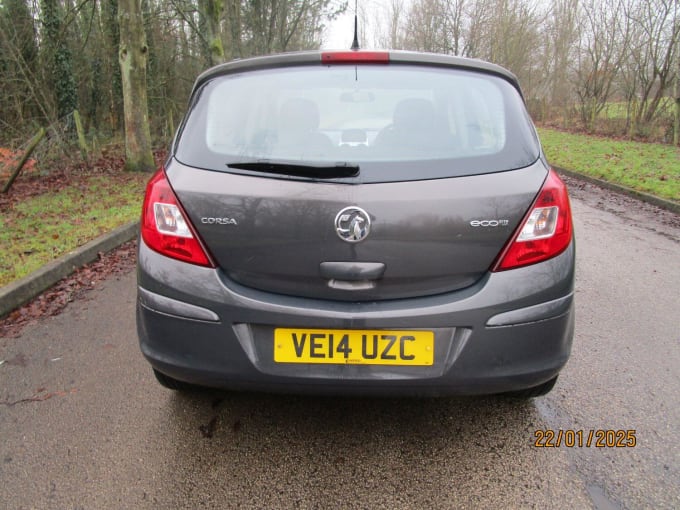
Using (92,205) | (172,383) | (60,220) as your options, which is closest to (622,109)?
(92,205)

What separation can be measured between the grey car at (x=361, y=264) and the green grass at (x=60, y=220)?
3060mm

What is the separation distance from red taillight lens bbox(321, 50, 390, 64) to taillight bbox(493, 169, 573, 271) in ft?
2.78

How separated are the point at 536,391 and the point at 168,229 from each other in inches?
69.3

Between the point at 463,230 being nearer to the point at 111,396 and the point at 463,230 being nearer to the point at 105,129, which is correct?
the point at 111,396

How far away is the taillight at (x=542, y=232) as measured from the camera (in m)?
1.89

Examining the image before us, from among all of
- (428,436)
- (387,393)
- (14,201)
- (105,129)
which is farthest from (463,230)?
(105,129)

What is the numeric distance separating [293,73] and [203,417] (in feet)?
5.35

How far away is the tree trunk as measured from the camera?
32.4 feet

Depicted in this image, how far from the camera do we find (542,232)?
6.32ft

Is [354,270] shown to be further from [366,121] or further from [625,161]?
[625,161]

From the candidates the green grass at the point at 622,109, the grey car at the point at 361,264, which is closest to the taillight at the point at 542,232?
the grey car at the point at 361,264

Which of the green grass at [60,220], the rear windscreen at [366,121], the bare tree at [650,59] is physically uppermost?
the bare tree at [650,59]
